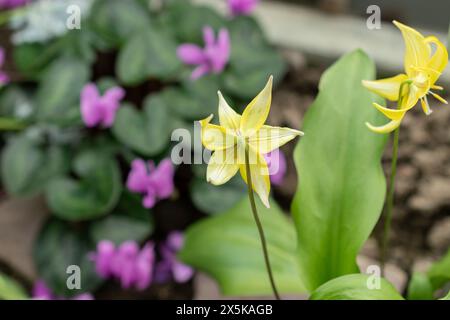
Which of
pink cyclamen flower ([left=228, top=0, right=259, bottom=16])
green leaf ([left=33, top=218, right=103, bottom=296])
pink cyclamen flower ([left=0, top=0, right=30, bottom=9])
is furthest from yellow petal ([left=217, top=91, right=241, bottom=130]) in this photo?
pink cyclamen flower ([left=0, top=0, right=30, bottom=9])

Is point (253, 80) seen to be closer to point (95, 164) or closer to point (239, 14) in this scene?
point (239, 14)

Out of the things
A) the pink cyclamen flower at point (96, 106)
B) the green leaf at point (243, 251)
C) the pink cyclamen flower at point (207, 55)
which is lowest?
the green leaf at point (243, 251)

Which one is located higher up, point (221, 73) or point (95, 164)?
point (221, 73)

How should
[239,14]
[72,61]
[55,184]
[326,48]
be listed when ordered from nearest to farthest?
[55,184] → [72,61] → [239,14] → [326,48]

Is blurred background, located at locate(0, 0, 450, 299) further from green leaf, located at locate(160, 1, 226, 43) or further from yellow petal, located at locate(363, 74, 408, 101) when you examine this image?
yellow petal, located at locate(363, 74, 408, 101)

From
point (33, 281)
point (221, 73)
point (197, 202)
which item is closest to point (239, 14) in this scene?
point (221, 73)

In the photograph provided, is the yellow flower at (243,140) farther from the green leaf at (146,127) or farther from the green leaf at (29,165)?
the green leaf at (29,165)

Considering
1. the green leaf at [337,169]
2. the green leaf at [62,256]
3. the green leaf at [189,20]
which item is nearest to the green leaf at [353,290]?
the green leaf at [337,169]
